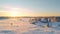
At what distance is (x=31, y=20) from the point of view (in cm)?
167

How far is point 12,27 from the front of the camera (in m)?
1.61

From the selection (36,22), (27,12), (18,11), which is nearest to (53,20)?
(36,22)

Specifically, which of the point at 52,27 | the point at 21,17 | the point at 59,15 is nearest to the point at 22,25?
the point at 21,17

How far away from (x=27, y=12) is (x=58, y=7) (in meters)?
0.42

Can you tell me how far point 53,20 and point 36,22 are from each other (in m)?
0.23

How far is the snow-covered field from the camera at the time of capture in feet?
5.29

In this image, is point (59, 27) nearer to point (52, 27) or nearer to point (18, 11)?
point (52, 27)

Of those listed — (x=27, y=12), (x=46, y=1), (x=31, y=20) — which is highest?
(x=46, y=1)

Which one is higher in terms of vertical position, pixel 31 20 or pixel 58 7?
pixel 58 7

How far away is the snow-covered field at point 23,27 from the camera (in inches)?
63.4

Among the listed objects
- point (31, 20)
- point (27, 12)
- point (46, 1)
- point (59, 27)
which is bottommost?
point (59, 27)

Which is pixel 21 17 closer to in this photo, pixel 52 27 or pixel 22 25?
pixel 22 25

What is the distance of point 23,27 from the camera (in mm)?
1625

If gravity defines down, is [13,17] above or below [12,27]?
above
